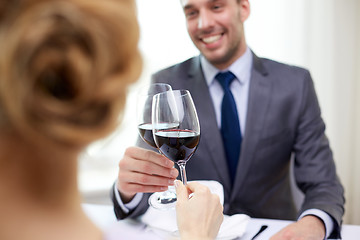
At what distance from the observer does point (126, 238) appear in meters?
0.57

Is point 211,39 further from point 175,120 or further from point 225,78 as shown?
point 175,120

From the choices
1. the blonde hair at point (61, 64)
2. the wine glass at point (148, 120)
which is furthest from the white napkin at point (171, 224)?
the blonde hair at point (61, 64)

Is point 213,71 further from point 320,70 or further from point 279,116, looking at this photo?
point 320,70

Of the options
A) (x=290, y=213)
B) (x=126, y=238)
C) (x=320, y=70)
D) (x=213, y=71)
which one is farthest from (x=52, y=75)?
(x=320, y=70)

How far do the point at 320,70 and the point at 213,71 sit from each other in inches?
49.5

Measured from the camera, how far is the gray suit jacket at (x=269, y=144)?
1.63 m

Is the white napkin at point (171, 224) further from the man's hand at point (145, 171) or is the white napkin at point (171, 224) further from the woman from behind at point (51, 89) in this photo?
the woman from behind at point (51, 89)

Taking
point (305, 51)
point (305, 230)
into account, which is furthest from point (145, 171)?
point (305, 51)

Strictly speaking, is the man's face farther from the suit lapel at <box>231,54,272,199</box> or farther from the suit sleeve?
the suit sleeve

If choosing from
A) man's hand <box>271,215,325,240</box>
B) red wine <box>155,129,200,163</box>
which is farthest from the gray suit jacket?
red wine <box>155,129,200,163</box>

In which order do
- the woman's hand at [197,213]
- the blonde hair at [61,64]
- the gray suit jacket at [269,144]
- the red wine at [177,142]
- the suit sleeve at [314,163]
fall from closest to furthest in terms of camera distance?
the blonde hair at [61,64] < the woman's hand at [197,213] < the red wine at [177,142] < the suit sleeve at [314,163] < the gray suit jacket at [269,144]

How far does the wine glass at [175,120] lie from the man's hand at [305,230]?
0.36 meters

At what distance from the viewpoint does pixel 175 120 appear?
980mm

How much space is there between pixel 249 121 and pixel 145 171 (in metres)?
0.70
